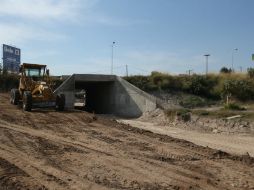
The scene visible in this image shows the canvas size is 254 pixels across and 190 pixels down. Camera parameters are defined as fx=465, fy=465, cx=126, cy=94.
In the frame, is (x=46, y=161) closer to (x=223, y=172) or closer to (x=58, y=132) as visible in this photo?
(x=223, y=172)

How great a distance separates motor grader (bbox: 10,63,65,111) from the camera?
2663 cm

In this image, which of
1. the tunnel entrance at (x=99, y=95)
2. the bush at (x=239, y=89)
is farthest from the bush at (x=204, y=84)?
the tunnel entrance at (x=99, y=95)

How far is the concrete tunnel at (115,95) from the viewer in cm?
3200

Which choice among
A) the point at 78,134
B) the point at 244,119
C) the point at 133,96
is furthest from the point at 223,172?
the point at 133,96

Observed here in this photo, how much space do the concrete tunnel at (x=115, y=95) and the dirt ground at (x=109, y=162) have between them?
12.9 metres

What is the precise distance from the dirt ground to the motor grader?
747 cm

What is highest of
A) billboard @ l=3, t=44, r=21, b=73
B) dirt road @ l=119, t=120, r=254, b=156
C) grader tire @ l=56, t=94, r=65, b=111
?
billboard @ l=3, t=44, r=21, b=73

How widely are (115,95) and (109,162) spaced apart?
76.7 feet

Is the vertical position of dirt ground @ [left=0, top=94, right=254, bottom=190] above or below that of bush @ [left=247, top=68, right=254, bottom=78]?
below

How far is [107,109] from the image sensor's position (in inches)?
1465

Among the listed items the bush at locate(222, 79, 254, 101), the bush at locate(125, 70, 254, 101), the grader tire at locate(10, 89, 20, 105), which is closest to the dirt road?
the grader tire at locate(10, 89, 20, 105)

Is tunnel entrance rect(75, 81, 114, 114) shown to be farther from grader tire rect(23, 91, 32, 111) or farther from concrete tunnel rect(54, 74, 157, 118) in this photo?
grader tire rect(23, 91, 32, 111)

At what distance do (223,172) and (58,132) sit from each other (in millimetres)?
8360

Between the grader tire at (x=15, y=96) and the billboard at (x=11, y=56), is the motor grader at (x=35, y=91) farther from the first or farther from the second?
the billboard at (x=11, y=56)
